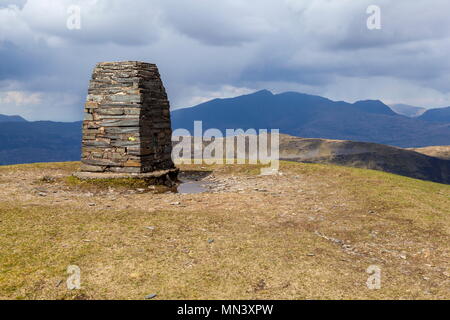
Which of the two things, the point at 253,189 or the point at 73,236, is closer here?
the point at 73,236

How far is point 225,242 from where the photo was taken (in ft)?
33.8

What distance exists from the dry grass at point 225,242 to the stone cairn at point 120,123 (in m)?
1.74

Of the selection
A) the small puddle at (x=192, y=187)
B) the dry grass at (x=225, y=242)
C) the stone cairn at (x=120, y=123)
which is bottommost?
the dry grass at (x=225, y=242)

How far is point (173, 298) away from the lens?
7.23m

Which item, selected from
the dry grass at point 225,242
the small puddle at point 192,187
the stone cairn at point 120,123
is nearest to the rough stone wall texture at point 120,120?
the stone cairn at point 120,123

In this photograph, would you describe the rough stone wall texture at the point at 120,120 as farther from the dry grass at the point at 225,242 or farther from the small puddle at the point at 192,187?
the small puddle at the point at 192,187

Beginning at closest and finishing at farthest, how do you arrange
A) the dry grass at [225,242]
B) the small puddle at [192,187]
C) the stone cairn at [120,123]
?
the dry grass at [225,242], the stone cairn at [120,123], the small puddle at [192,187]

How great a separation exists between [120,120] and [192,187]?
17.8ft

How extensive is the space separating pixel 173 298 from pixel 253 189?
39.4 ft

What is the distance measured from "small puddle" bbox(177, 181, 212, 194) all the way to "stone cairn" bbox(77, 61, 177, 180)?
4.38ft

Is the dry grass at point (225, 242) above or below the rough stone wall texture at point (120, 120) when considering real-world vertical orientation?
below

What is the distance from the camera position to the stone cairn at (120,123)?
62.1 feet
